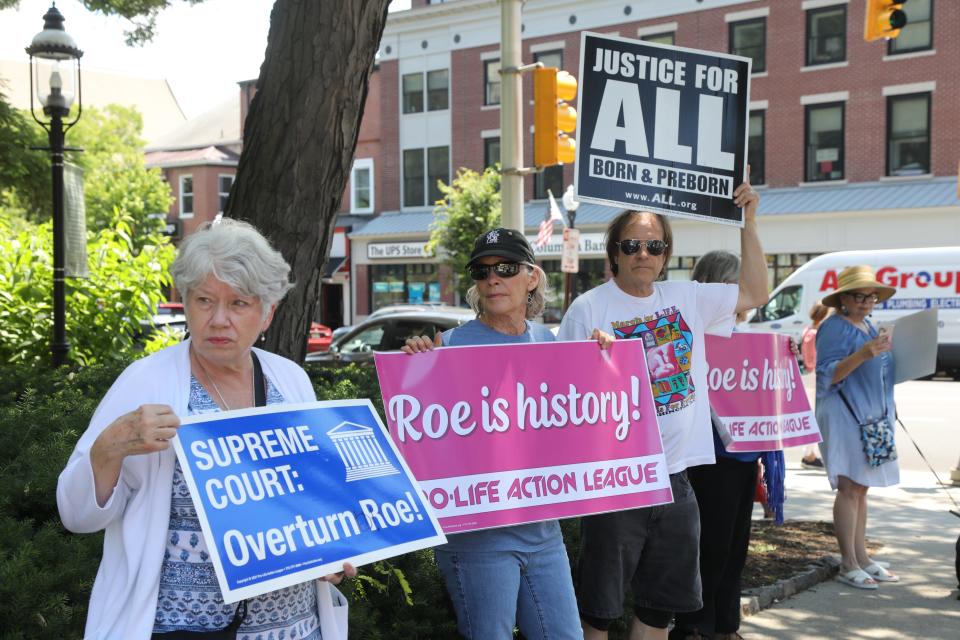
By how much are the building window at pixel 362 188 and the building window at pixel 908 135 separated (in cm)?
1996

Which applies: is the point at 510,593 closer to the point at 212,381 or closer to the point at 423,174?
the point at 212,381

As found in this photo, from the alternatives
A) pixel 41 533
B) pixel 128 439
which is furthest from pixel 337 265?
pixel 128 439

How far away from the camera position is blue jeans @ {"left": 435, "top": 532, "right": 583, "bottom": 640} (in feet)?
11.1

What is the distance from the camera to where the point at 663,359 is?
4.28 meters

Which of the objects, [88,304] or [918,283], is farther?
[918,283]

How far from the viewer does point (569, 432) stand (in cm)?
399

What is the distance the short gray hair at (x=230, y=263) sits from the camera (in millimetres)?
2539

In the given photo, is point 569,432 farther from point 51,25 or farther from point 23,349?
point 51,25

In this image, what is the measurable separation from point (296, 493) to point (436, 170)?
3764 centimetres

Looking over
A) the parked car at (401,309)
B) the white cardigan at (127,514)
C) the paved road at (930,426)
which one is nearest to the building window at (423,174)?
the parked car at (401,309)

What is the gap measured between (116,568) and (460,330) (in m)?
1.70

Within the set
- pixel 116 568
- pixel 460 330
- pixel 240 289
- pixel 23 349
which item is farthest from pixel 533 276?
pixel 23 349

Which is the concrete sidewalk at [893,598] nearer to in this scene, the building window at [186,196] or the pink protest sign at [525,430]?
the pink protest sign at [525,430]

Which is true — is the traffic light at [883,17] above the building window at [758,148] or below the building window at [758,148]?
below
